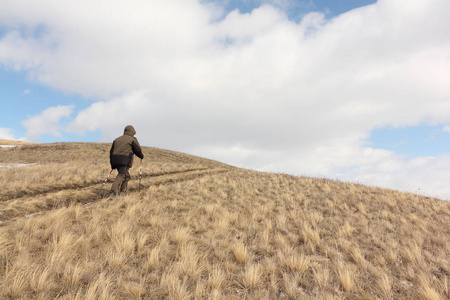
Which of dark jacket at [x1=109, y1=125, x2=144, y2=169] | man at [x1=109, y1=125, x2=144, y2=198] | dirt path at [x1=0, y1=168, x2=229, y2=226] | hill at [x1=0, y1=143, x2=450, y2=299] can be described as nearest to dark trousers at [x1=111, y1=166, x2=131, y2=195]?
man at [x1=109, y1=125, x2=144, y2=198]

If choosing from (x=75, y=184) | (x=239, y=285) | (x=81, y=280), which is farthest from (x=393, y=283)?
(x=75, y=184)

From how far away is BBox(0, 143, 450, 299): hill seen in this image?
4172 mm

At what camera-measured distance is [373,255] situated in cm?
639

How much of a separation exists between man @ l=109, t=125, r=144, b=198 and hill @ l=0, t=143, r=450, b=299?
2.17ft

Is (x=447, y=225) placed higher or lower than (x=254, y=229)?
higher

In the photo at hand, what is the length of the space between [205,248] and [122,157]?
19.4ft

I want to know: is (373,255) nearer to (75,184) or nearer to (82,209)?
(82,209)

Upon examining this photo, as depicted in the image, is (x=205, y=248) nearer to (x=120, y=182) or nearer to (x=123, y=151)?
(x=120, y=182)

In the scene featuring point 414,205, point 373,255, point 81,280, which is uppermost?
point 414,205

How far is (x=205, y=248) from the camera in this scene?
19.4 feet

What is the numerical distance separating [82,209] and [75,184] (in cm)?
460

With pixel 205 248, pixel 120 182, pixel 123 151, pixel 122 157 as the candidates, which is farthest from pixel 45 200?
pixel 205 248

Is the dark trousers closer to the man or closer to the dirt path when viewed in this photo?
the man

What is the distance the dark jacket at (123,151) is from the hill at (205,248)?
4.88ft
